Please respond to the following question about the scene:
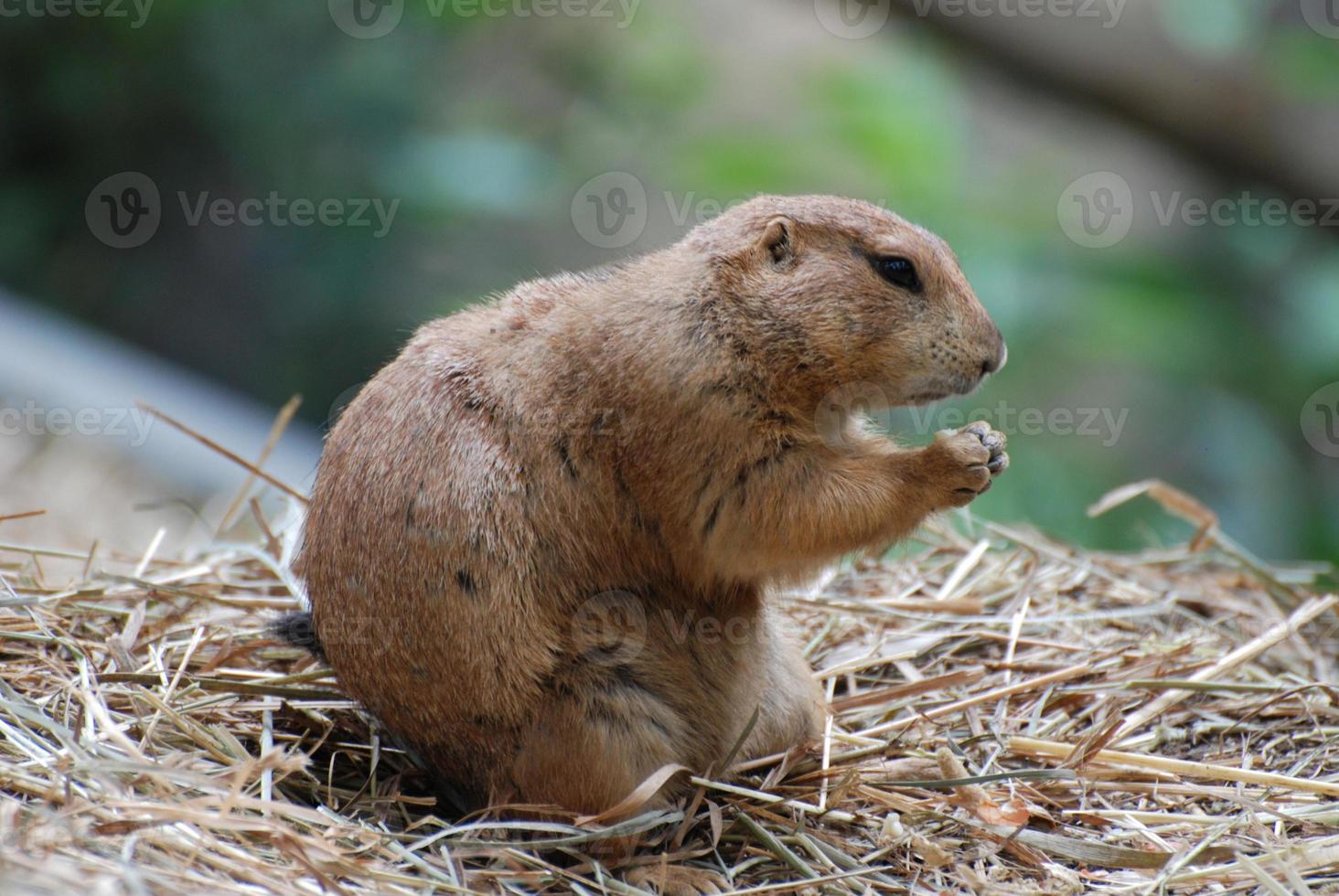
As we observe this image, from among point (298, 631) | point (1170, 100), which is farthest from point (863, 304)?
point (1170, 100)

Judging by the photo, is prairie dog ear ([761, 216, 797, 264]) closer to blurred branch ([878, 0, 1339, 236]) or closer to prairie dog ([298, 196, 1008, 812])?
prairie dog ([298, 196, 1008, 812])

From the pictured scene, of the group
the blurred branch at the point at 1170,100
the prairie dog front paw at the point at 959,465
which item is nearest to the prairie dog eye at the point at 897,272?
the prairie dog front paw at the point at 959,465

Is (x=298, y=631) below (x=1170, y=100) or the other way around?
below

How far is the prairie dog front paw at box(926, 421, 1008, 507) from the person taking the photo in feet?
12.9

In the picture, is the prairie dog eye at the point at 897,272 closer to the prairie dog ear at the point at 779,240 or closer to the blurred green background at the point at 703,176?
the prairie dog ear at the point at 779,240

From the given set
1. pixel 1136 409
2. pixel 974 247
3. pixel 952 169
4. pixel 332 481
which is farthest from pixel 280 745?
pixel 1136 409

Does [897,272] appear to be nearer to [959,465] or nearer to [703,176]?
[959,465]

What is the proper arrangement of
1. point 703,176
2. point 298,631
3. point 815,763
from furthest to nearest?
point 703,176, point 815,763, point 298,631

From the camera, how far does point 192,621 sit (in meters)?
4.75

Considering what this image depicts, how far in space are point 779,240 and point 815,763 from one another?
1.70m

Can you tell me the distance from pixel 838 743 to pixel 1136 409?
23.3 feet

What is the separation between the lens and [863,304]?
396 centimetres

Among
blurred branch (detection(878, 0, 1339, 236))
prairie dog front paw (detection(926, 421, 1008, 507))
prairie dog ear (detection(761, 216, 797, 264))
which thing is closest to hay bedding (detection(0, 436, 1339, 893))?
prairie dog front paw (detection(926, 421, 1008, 507))

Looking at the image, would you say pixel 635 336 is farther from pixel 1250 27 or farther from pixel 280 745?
pixel 1250 27
